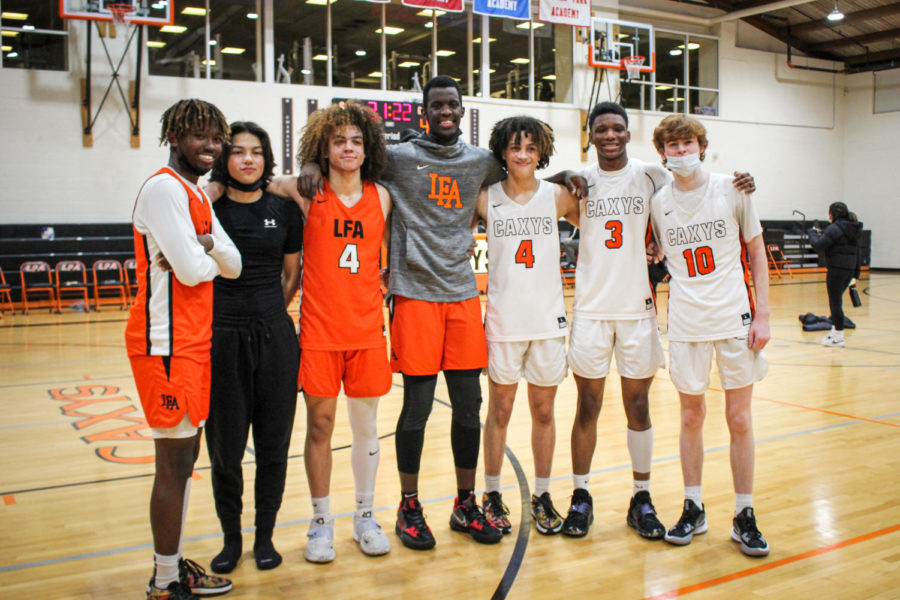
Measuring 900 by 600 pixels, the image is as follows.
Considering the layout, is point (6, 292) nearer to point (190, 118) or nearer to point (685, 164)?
point (190, 118)

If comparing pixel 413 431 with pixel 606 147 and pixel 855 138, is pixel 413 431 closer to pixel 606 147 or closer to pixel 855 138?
pixel 606 147

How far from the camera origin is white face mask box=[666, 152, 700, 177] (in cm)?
321

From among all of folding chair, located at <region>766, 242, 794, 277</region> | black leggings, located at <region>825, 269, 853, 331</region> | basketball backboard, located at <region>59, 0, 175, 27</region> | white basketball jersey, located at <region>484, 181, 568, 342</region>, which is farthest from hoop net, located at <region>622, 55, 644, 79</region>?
white basketball jersey, located at <region>484, 181, 568, 342</region>

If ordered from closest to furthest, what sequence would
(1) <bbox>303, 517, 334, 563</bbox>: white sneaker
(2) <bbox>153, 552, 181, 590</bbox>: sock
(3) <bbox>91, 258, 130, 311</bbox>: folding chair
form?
Result: (2) <bbox>153, 552, 181, 590</bbox>: sock < (1) <bbox>303, 517, 334, 563</bbox>: white sneaker < (3) <bbox>91, 258, 130, 311</bbox>: folding chair

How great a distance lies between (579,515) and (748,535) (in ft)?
2.24

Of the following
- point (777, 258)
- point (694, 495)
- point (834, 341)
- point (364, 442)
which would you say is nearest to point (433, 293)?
point (364, 442)

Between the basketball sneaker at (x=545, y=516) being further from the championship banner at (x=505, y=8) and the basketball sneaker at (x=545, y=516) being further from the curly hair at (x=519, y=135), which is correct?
the championship banner at (x=505, y=8)

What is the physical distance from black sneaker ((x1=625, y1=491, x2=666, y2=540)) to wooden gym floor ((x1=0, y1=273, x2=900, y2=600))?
0.06 metres

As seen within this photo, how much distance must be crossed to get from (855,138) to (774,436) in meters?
20.9

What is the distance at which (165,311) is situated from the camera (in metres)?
2.52

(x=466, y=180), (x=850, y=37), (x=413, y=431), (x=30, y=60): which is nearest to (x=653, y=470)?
(x=413, y=431)

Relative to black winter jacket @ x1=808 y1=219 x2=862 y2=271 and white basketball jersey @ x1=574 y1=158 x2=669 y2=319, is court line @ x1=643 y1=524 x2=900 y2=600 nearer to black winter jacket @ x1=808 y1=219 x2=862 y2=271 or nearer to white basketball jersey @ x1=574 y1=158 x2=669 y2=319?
white basketball jersey @ x1=574 y1=158 x2=669 y2=319

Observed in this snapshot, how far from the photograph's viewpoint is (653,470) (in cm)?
413

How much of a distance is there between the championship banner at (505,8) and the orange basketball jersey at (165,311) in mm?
12062
